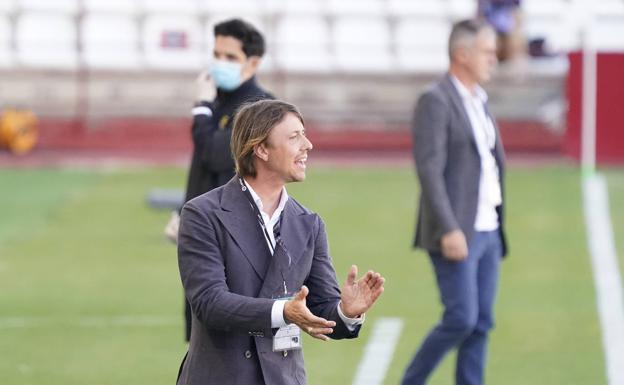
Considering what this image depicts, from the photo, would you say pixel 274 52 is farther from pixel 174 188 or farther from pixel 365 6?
pixel 174 188

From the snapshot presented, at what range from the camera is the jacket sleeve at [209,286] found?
5.95 metres

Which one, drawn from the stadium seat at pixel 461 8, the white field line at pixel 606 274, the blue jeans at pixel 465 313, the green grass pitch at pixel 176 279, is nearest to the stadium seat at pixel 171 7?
the stadium seat at pixel 461 8

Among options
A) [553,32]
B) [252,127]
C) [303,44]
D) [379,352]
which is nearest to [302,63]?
[303,44]

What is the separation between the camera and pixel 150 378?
35.6 ft

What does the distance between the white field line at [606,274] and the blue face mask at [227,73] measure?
136 inches

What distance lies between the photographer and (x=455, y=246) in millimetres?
9055

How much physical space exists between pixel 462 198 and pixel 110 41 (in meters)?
24.5

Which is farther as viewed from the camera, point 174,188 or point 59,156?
point 59,156

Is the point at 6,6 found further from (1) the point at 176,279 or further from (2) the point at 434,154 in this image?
(2) the point at 434,154

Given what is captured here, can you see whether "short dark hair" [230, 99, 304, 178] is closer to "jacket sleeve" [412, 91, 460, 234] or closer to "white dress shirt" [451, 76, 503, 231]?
"jacket sleeve" [412, 91, 460, 234]

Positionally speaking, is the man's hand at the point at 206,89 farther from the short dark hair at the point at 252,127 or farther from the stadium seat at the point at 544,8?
the stadium seat at the point at 544,8

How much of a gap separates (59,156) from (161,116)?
9.49 feet

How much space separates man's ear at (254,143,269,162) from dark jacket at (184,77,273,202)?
243 centimetres

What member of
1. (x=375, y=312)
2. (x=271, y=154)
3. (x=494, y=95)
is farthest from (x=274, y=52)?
(x=271, y=154)
